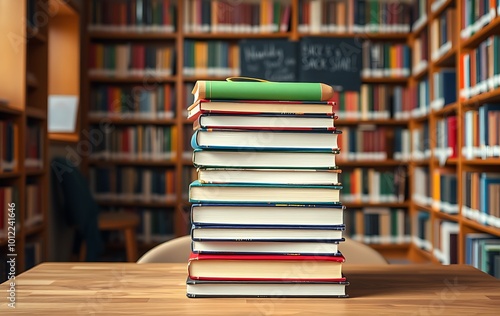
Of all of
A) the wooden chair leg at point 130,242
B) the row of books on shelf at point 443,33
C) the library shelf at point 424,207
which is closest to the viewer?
the row of books on shelf at point 443,33

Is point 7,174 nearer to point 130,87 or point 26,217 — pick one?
point 26,217

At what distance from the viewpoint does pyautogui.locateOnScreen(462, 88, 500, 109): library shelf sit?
274 cm

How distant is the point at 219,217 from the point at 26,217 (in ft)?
8.56

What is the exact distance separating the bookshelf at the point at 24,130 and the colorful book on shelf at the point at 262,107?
2.05m

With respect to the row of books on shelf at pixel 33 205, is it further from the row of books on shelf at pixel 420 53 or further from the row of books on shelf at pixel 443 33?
the row of books on shelf at pixel 420 53

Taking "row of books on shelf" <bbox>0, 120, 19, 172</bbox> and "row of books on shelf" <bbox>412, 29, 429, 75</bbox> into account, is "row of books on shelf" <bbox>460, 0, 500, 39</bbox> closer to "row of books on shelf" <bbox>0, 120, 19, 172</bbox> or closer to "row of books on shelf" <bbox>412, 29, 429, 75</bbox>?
"row of books on shelf" <bbox>412, 29, 429, 75</bbox>

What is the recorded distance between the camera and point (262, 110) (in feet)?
2.82

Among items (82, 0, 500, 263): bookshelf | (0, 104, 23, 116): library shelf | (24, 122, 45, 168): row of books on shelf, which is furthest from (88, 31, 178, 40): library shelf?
(0, 104, 23, 116): library shelf

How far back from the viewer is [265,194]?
0.84 meters

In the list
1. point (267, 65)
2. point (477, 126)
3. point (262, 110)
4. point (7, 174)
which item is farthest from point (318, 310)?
point (267, 65)

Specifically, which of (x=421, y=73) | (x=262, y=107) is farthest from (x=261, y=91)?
(x=421, y=73)

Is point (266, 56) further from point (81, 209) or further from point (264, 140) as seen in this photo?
point (264, 140)

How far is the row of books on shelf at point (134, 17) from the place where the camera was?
185 inches

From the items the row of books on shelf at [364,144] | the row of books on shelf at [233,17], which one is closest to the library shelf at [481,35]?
the row of books on shelf at [364,144]
